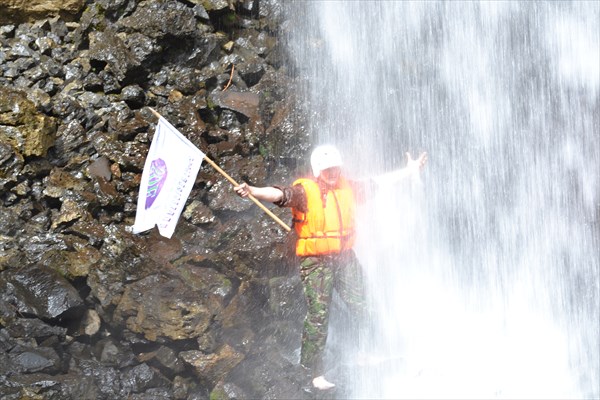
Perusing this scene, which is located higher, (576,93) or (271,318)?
(576,93)

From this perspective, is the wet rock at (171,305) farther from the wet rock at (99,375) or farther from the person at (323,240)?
the person at (323,240)

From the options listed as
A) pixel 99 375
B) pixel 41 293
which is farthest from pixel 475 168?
pixel 41 293

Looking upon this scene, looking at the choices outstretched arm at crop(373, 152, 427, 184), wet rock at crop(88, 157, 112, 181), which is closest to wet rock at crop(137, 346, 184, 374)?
wet rock at crop(88, 157, 112, 181)

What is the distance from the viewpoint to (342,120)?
12.0m

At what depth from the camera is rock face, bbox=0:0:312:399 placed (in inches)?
326

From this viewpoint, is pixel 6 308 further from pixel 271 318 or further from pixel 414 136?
pixel 414 136

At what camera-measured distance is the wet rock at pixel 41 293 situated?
8398mm

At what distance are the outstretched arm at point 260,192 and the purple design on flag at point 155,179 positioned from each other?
1079 mm

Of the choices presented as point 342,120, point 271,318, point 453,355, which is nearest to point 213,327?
point 271,318

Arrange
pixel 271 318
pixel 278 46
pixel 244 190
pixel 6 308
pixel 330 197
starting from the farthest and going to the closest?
pixel 278 46, pixel 271 318, pixel 6 308, pixel 330 197, pixel 244 190

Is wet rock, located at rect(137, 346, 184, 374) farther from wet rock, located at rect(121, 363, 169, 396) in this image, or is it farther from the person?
the person

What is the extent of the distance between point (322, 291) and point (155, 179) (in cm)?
215

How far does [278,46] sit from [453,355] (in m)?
6.33

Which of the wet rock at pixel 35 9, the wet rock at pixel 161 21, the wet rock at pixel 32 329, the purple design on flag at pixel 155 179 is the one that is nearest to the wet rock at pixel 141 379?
the wet rock at pixel 32 329
